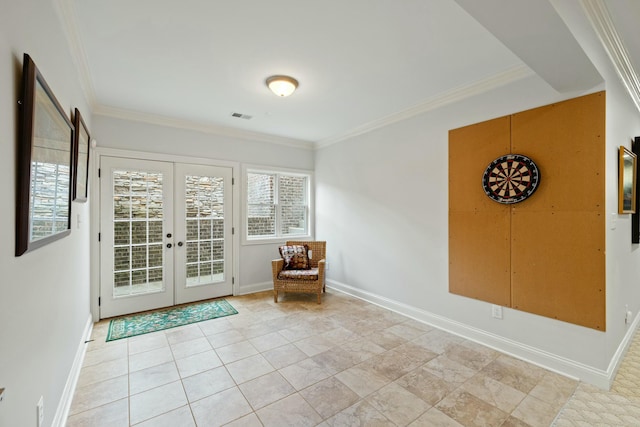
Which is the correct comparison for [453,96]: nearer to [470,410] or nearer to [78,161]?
[470,410]

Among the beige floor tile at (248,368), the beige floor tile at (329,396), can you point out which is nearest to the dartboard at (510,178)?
the beige floor tile at (329,396)

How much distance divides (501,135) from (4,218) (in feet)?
11.4

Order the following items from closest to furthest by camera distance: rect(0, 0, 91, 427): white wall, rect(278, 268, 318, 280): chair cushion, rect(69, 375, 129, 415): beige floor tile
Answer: rect(0, 0, 91, 427): white wall < rect(69, 375, 129, 415): beige floor tile < rect(278, 268, 318, 280): chair cushion

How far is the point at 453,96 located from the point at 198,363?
369 cm

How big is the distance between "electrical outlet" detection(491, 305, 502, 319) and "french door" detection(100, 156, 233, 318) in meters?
3.53

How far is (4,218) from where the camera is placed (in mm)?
1102

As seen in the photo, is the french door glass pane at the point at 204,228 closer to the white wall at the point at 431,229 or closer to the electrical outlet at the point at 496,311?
the white wall at the point at 431,229

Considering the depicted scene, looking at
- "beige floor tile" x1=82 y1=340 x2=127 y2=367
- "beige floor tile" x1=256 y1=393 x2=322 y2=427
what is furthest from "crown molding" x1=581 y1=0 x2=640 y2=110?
"beige floor tile" x1=82 y1=340 x2=127 y2=367

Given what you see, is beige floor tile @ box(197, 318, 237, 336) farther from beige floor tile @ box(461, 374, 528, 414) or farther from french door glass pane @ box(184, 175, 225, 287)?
beige floor tile @ box(461, 374, 528, 414)

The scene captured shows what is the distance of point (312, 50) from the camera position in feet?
7.83

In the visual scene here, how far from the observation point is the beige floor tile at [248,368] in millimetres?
2391

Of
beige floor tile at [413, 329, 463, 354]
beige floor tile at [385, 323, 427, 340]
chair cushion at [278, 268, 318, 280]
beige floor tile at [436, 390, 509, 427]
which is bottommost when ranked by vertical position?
beige floor tile at [436, 390, 509, 427]

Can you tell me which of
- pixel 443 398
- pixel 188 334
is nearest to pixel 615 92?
pixel 443 398

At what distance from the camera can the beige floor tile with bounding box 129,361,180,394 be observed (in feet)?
7.45
